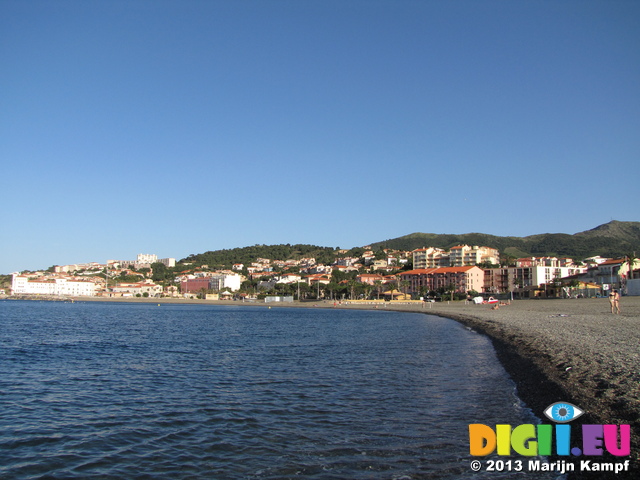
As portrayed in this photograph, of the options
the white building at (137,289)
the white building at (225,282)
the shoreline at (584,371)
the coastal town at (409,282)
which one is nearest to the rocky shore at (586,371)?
the shoreline at (584,371)

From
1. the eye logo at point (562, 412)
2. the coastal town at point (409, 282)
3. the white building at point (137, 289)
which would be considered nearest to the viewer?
the eye logo at point (562, 412)

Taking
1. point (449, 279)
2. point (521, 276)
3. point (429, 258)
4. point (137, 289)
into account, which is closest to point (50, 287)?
point (137, 289)

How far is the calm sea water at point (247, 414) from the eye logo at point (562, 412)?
554mm

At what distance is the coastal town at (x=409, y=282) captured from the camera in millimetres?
→ 85875

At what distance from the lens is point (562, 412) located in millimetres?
9633

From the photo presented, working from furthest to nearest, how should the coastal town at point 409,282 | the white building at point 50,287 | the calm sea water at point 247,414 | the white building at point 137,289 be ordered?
the white building at point 50,287
the white building at point 137,289
the coastal town at point 409,282
the calm sea water at point 247,414

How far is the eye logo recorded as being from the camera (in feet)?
30.0

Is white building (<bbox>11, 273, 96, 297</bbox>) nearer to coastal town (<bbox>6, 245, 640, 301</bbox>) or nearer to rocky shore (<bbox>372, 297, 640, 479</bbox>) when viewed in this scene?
coastal town (<bbox>6, 245, 640, 301</bbox>)

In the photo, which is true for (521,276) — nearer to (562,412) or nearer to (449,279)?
(449,279)

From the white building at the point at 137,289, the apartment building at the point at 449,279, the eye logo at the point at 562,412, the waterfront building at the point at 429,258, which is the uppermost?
the waterfront building at the point at 429,258

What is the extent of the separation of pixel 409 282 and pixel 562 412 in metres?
120

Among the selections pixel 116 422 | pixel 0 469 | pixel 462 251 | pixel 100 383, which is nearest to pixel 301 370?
pixel 100 383

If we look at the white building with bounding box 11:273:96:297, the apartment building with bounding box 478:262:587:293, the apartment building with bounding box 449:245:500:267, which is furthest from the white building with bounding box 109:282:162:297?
the apartment building with bounding box 478:262:587:293

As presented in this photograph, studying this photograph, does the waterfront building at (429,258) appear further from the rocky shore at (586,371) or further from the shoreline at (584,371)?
the rocky shore at (586,371)
